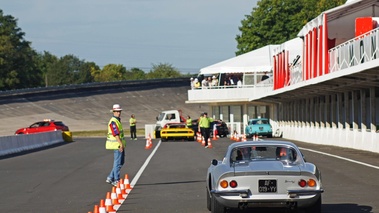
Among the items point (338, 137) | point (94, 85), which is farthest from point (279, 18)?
point (338, 137)

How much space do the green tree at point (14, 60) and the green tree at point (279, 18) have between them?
39508 millimetres

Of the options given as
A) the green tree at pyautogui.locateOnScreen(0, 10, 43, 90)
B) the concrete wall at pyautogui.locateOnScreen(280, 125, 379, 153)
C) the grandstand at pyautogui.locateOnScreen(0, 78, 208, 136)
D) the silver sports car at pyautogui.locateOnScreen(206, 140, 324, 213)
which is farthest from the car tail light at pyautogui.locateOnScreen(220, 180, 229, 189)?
the green tree at pyautogui.locateOnScreen(0, 10, 43, 90)

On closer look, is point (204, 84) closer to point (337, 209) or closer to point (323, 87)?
point (323, 87)

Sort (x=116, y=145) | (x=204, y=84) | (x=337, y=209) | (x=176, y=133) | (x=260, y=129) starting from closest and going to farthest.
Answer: (x=337, y=209)
(x=116, y=145)
(x=176, y=133)
(x=260, y=129)
(x=204, y=84)

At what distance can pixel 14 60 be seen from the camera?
479 feet

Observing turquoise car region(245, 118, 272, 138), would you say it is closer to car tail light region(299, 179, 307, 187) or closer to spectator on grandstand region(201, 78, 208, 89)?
spectator on grandstand region(201, 78, 208, 89)

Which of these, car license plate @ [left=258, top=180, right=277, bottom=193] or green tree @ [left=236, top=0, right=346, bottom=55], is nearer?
car license plate @ [left=258, top=180, right=277, bottom=193]

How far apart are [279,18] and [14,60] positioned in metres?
45.2

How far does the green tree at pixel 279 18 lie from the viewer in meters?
123

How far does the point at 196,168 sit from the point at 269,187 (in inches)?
534

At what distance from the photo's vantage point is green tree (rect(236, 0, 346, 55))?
122750 mm

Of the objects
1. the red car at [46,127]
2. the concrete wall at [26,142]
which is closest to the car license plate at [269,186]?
the concrete wall at [26,142]

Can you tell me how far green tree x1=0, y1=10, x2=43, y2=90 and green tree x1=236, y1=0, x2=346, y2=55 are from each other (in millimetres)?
39508

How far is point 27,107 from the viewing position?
101m
